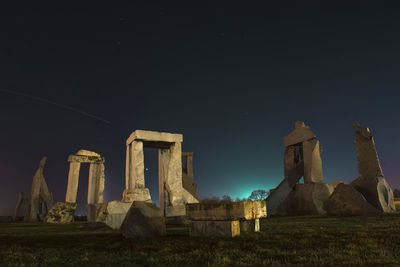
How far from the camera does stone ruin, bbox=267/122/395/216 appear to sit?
11234 millimetres

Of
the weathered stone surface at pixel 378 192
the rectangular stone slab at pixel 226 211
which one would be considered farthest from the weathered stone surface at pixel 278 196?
the rectangular stone slab at pixel 226 211

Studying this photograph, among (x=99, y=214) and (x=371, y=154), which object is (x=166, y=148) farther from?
(x=371, y=154)

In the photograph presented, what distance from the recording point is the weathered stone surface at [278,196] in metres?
14.6

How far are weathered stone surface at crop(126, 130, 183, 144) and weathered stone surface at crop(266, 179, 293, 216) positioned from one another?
5.45 meters

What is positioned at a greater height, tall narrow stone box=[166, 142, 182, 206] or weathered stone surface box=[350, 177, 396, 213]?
tall narrow stone box=[166, 142, 182, 206]

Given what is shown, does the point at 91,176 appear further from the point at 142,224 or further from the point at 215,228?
the point at 215,228

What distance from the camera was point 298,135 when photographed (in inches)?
623

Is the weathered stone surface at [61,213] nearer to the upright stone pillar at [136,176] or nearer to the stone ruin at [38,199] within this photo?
the stone ruin at [38,199]

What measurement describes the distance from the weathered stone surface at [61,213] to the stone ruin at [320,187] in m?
11.5

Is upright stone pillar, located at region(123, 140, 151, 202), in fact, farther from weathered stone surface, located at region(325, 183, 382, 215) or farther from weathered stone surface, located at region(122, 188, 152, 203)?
weathered stone surface, located at region(325, 183, 382, 215)

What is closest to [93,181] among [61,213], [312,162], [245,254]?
[61,213]

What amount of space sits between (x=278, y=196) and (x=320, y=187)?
2073 millimetres

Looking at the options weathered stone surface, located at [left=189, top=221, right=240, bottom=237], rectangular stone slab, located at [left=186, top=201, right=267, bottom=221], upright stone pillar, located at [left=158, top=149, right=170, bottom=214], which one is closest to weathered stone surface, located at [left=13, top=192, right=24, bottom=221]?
upright stone pillar, located at [left=158, top=149, right=170, bottom=214]

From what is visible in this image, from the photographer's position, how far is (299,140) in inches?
620
